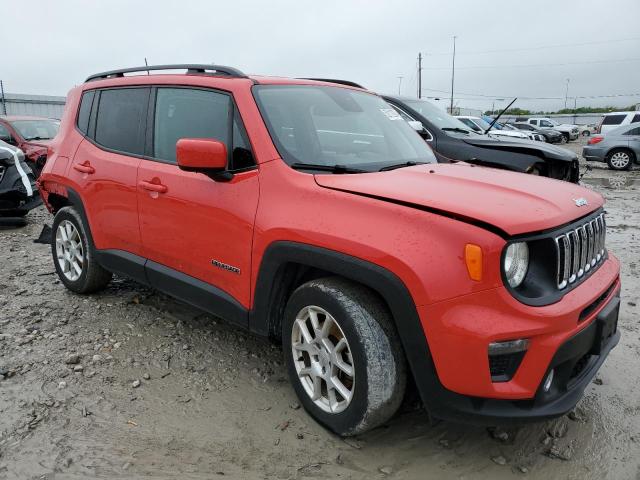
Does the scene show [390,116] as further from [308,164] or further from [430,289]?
[430,289]

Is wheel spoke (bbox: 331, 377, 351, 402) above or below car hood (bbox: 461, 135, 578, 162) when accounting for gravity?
below

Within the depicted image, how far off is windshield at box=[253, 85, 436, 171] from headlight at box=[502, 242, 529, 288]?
1004mm

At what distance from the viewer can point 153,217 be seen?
3.43 metres

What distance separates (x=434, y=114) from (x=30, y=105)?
3293cm

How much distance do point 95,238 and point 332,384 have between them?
2.44 meters

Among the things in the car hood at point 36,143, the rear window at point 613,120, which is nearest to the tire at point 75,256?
the car hood at point 36,143

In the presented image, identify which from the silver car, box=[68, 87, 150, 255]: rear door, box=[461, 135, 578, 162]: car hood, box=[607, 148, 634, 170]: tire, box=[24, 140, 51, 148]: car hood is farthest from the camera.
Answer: box=[607, 148, 634, 170]: tire

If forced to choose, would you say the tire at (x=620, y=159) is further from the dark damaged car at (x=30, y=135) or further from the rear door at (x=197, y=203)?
the rear door at (x=197, y=203)

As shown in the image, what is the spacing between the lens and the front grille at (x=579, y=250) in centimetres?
227

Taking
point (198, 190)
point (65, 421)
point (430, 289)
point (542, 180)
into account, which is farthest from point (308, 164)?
point (65, 421)

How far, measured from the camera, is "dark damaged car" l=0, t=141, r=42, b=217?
7.23 metres

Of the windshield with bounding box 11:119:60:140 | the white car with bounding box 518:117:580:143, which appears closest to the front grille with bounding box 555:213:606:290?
the windshield with bounding box 11:119:60:140

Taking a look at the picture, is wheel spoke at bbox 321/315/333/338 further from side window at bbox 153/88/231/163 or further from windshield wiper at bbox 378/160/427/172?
side window at bbox 153/88/231/163

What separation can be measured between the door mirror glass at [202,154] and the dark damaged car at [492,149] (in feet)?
12.5
